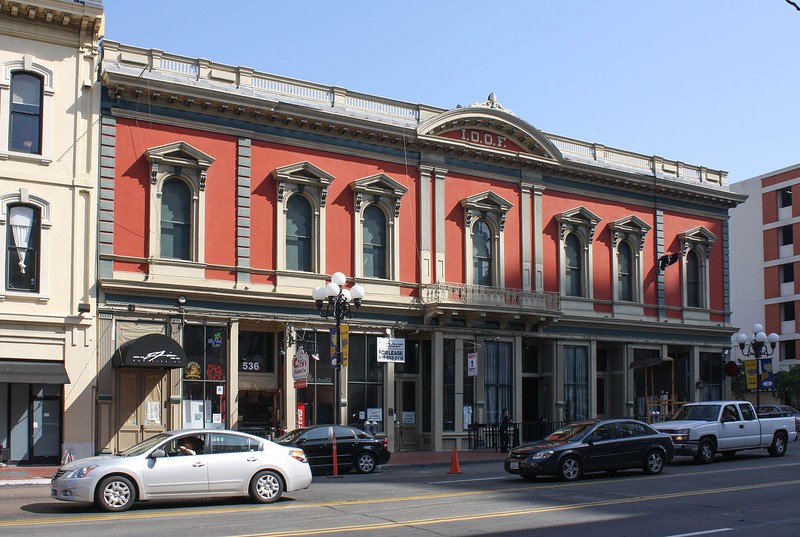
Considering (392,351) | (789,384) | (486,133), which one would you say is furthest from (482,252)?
(789,384)

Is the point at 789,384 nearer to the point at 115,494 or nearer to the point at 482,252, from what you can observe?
the point at 482,252

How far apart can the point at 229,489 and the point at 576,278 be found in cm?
2481

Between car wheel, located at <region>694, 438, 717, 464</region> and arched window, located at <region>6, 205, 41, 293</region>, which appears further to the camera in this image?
arched window, located at <region>6, 205, 41, 293</region>

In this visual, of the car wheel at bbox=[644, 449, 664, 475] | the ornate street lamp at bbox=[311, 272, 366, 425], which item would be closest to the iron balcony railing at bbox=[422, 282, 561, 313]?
the ornate street lamp at bbox=[311, 272, 366, 425]

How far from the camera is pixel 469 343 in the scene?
35.6 metres

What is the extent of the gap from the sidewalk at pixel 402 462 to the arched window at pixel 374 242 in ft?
21.4

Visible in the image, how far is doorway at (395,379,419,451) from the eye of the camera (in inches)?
1368

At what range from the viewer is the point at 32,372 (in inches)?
1043

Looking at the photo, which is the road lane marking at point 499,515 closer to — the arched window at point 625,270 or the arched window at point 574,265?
the arched window at point 574,265

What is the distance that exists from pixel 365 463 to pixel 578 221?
57.6 feet

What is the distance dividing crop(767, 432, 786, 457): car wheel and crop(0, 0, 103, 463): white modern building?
783 inches

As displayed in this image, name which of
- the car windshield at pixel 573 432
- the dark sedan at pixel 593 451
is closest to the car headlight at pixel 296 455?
the dark sedan at pixel 593 451

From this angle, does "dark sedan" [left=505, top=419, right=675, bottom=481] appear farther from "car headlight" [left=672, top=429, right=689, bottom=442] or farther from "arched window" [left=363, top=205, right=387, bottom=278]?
"arched window" [left=363, top=205, right=387, bottom=278]

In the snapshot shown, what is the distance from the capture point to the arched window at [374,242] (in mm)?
34250
